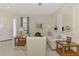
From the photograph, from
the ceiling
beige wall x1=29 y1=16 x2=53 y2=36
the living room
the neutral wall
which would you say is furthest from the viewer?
beige wall x1=29 y1=16 x2=53 y2=36

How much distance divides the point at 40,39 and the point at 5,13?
7.54 meters

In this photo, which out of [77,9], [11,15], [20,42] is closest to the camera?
[77,9]

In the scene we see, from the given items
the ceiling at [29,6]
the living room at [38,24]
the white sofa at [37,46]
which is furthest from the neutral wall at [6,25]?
the white sofa at [37,46]

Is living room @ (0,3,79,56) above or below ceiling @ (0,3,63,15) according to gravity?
below

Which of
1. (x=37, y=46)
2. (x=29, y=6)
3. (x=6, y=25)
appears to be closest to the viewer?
(x=37, y=46)

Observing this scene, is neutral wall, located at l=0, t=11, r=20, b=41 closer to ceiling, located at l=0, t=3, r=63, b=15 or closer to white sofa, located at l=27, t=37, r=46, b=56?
ceiling, located at l=0, t=3, r=63, b=15

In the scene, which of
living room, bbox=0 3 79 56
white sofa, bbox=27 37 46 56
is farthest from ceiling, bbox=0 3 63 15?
white sofa, bbox=27 37 46 56

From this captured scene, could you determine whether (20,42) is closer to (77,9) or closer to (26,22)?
(77,9)

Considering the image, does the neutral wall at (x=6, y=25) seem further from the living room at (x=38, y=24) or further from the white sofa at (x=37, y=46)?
the white sofa at (x=37, y=46)

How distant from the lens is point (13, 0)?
84.6 inches

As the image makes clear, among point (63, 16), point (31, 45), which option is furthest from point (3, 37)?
point (31, 45)

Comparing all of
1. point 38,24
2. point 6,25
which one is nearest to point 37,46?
point 6,25

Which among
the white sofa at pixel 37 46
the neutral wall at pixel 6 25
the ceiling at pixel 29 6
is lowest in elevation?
the white sofa at pixel 37 46

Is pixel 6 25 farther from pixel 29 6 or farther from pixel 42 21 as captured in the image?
pixel 42 21
